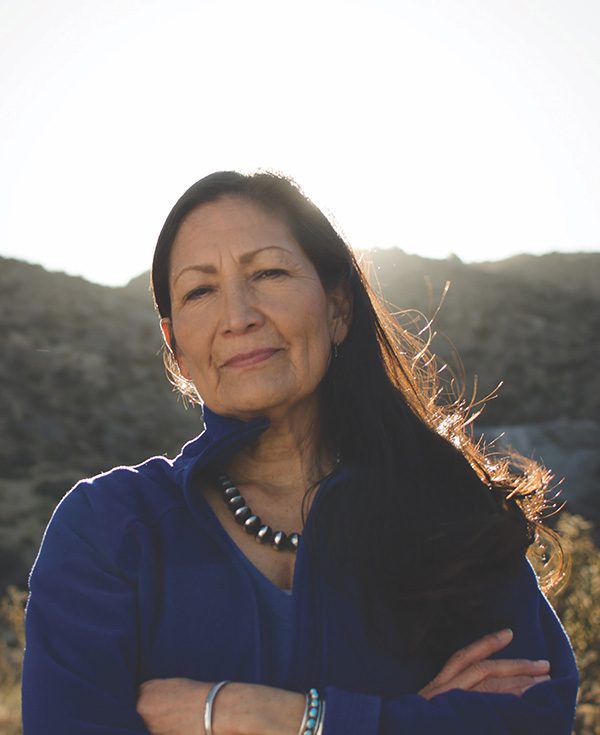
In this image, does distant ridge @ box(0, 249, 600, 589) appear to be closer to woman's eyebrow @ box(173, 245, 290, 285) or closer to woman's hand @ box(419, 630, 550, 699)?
woman's eyebrow @ box(173, 245, 290, 285)

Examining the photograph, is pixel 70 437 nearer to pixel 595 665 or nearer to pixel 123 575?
pixel 595 665

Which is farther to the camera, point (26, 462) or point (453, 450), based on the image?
point (26, 462)

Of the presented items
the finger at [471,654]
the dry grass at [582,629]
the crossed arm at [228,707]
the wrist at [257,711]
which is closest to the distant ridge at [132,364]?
the dry grass at [582,629]

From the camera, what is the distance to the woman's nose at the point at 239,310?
2080mm

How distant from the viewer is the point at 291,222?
2.28m

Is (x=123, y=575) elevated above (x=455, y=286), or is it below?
below

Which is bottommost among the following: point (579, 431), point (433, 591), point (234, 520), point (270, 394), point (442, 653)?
point (579, 431)

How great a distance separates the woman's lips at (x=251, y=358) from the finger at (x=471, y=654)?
84 cm

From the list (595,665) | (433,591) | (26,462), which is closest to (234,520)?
(433,591)

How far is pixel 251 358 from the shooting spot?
2.11 metres

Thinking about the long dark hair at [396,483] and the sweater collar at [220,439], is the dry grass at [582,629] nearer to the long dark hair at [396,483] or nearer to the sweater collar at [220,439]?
the long dark hair at [396,483]

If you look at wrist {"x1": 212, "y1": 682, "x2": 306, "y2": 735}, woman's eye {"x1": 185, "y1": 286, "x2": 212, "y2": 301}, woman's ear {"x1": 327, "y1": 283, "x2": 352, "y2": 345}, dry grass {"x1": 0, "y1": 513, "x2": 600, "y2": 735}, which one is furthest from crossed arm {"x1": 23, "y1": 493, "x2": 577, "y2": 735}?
dry grass {"x1": 0, "y1": 513, "x2": 600, "y2": 735}

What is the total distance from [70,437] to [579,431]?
36.5ft

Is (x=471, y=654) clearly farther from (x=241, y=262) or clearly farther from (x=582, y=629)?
(x=582, y=629)
